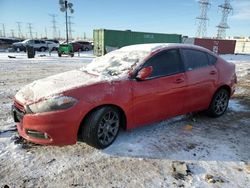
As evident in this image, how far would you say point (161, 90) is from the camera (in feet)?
14.4

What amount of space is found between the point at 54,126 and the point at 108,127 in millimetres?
832

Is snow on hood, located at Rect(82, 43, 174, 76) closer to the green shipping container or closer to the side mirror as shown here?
the side mirror

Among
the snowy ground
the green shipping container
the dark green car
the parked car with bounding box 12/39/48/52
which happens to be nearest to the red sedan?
the snowy ground

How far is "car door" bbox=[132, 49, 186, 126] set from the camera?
13.6 feet

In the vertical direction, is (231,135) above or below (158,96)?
below

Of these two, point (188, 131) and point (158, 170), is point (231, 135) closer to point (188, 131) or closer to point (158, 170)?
point (188, 131)

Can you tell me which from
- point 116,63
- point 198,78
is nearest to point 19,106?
point 116,63

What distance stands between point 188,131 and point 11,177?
298 centimetres

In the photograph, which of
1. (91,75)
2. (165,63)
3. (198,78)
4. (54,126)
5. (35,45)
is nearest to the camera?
(54,126)

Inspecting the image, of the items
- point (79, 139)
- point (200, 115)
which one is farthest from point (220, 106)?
point (79, 139)

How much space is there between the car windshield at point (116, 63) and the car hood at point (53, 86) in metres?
0.28

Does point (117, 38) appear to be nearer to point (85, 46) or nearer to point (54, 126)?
point (85, 46)

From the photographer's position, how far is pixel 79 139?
12.7ft

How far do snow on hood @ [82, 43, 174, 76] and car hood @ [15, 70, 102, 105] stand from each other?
0.99 ft
